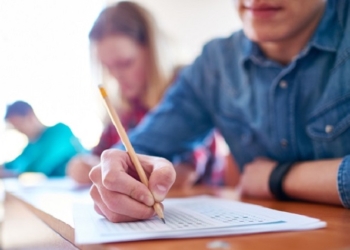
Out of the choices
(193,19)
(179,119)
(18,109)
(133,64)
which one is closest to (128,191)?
(179,119)

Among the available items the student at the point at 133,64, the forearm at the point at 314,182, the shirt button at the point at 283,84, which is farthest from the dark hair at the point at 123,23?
the forearm at the point at 314,182

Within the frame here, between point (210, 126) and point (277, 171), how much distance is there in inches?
13.0

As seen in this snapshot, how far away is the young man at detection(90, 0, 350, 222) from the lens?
0.68 m

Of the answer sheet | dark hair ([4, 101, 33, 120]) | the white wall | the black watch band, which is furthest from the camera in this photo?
the white wall

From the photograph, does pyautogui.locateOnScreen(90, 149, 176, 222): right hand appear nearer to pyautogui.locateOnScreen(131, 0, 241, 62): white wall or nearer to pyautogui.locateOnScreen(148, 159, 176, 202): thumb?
pyautogui.locateOnScreen(148, 159, 176, 202): thumb

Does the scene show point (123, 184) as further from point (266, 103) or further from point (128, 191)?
point (266, 103)

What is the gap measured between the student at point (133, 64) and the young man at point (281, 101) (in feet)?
1.28

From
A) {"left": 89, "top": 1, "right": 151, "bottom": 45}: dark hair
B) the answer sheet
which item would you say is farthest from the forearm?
{"left": 89, "top": 1, "right": 151, "bottom": 45}: dark hair

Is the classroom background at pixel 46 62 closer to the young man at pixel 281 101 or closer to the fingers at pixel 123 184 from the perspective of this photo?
the young man at pixel 281 101

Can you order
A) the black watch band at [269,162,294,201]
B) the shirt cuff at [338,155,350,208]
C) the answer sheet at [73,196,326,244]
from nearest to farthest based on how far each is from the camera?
the answer sheet at [73,196,326,244] < the shirt cuff at [338,155,350,208] < the black watch band at [269,162,294,201]

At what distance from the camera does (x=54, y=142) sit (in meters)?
1.94

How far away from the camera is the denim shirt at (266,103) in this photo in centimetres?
72

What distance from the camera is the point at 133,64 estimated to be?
139 cm

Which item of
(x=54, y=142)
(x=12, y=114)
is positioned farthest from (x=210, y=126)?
(x=12, y=114)
